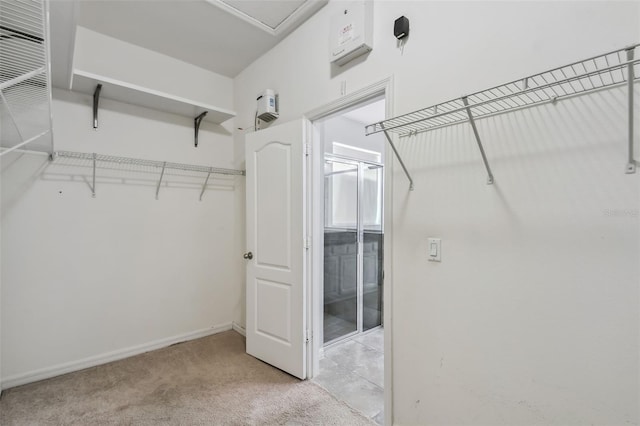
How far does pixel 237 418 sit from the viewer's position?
5.92 ft

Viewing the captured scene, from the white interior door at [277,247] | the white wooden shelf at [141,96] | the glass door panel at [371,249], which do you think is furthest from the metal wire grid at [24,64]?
the glass door panel at [371,249]

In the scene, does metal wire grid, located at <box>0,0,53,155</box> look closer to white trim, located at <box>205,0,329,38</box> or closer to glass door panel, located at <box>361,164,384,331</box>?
white trim, located at <box>205,0,329,38</box>

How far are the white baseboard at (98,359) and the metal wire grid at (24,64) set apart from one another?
1733 millimetres

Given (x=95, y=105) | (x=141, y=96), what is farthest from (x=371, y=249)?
(x=95, y=105)

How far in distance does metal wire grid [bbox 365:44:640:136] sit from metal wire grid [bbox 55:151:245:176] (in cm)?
216

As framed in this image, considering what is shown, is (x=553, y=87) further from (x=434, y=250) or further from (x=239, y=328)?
(x=239, y=328)

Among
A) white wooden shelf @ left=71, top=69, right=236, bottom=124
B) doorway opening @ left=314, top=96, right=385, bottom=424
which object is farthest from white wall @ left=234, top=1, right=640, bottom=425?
white wooden shelf @ left=71, top=69, right=236, bottom=124

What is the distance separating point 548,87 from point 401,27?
35.8 inches

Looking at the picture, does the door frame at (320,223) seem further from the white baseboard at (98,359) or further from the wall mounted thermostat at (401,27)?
the white baseboard at (98,359)

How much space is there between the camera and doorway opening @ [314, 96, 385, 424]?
2973mm

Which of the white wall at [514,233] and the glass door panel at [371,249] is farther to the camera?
the glass door panel at [371,249]

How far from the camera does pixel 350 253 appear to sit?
3.26 m

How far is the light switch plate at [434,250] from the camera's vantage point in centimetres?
150

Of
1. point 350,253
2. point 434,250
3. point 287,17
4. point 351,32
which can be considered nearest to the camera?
point 434,250
